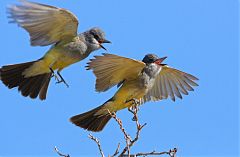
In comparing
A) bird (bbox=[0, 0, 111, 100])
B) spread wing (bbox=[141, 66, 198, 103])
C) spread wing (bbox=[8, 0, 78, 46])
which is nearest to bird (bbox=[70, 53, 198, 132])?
spread wing (bbox=[141, 66, 198, 103])

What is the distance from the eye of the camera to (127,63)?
6809 millimetres

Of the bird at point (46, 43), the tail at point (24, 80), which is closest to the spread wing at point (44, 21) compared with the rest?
the bird at point (46, 43)

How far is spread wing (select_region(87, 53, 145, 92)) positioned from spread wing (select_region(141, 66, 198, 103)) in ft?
2.52

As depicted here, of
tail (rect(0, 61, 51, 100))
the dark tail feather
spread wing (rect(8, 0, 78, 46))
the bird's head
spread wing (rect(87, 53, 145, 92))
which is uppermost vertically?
the bird's head

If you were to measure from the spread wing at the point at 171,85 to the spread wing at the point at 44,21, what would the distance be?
4.63 feet

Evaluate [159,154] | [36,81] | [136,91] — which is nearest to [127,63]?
[136,91]

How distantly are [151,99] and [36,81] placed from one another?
1683 millimetres

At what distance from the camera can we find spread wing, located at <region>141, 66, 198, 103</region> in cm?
770

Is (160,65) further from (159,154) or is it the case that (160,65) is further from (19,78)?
(159,154)

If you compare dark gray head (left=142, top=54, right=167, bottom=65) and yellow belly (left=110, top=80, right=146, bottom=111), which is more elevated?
dark gray head (left=142, top=54, right=167, bottom=65)

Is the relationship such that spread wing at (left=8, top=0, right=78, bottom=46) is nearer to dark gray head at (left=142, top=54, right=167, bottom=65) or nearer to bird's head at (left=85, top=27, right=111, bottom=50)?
bird's head at (left=85, top=27, right=111, bottom=50)

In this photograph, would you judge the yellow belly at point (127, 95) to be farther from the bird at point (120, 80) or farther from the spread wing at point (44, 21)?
the spread wing at point (44, 21)

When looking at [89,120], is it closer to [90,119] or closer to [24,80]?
[90,119]

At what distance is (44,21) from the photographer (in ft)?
23.1
